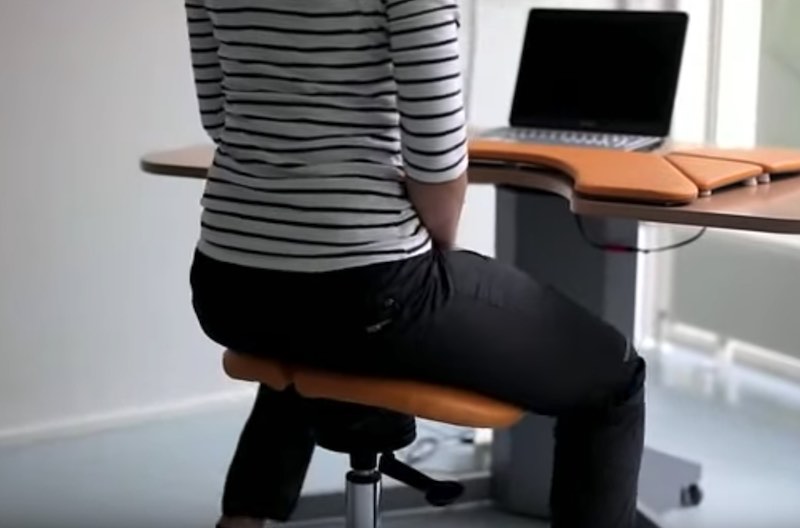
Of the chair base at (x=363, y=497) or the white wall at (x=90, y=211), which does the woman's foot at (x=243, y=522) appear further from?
the white wall at (x=90, y=211)

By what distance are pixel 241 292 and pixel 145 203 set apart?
4.67ft

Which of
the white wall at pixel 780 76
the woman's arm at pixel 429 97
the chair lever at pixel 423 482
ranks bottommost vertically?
the chair lever at pixel 423 482

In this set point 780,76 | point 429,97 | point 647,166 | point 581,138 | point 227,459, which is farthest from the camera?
point 780,76

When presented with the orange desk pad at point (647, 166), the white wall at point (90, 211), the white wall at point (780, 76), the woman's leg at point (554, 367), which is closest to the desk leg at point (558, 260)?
the orange desk pad at point (647, 166)

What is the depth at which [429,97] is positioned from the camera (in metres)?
1.38

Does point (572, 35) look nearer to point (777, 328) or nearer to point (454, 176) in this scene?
point (454, 176)

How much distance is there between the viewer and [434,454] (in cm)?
270

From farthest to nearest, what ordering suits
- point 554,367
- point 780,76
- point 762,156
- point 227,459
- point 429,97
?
point 780,76 < point 227,459 < point 762,156 < point 554,367 < point 429,97

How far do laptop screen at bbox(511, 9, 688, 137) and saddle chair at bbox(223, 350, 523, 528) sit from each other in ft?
2.51

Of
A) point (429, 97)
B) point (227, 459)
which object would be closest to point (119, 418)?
point (227, 459)

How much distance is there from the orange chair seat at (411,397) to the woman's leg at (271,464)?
255mm

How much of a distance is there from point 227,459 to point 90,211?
0.62 meters

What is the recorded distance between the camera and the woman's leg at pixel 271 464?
1.76 m

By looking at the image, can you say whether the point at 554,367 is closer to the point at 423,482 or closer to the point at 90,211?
the point at 423,482
